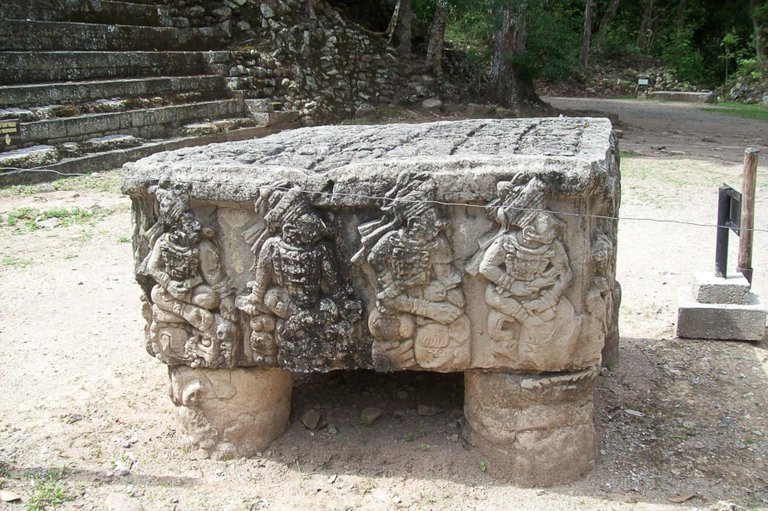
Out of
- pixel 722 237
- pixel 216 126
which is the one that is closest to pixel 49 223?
pixel 216 126

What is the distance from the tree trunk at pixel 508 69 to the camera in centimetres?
1503

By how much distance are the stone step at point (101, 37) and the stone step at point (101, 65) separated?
28 cm

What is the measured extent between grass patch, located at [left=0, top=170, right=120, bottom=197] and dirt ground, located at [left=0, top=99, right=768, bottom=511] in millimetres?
2731

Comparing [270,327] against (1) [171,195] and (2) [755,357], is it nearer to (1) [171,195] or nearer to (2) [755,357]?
(1) [171,195]

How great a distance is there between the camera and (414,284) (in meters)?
2.96

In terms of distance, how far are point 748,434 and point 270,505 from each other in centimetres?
230

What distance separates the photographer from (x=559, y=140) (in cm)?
352

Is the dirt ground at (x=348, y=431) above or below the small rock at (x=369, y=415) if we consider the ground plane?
below

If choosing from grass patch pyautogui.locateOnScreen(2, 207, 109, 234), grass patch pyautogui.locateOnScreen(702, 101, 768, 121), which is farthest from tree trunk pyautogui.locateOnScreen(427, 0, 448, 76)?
grass patch pyautogui.locateOnScreen(2, 207, 109, 234)

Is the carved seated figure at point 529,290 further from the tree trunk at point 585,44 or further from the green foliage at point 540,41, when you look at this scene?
the tree trunk at point 585,44

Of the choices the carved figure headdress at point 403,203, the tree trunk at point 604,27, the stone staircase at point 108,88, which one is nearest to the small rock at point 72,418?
the carved figure headdress at point 403,203

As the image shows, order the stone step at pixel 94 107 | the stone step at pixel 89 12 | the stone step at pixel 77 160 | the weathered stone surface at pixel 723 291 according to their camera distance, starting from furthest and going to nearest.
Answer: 1. the stone step at pixel 89 12
2. the stone step at pixel 94 107
3. the stone step at pixel 77 160
4. the weathered stone surface at pixel 723 291

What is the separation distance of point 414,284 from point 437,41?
13190 millimetres

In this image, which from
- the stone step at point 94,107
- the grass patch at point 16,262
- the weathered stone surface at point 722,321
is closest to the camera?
the weathered stone surface at point 722,321
